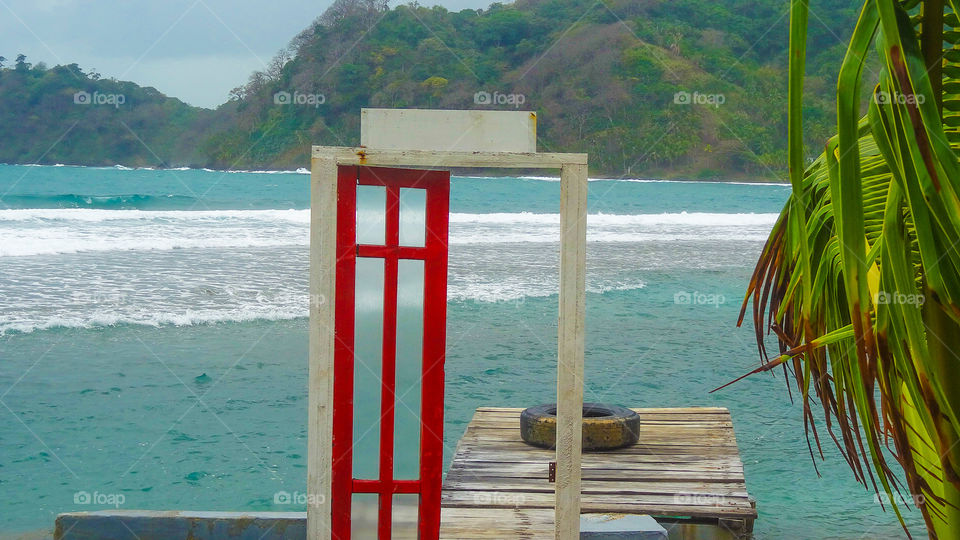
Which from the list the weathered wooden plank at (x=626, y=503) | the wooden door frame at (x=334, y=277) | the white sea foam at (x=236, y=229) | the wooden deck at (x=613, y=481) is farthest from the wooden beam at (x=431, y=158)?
the white sea foam at (x=236, y=229)

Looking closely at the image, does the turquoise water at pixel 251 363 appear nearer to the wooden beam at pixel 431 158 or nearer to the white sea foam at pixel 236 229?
the white sea foam at pixel 236 229

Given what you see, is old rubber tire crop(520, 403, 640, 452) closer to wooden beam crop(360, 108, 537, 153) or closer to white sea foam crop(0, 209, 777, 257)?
wooden beam crop(360, 108, 537, 153)

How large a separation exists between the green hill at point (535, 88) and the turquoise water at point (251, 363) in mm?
44136

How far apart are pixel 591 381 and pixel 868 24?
7325 millimetres

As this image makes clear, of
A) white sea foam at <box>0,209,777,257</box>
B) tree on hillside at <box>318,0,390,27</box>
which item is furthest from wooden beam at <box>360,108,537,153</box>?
tree on hillside at <box>318,0,390,27</box>

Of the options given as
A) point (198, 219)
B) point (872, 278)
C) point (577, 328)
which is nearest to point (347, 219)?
point (577, 328)

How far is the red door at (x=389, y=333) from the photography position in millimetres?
3041

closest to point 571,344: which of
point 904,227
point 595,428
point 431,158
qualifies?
point 431,158

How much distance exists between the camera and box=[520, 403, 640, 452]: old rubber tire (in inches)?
215

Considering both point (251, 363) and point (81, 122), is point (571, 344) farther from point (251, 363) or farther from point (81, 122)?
point (81, 122)

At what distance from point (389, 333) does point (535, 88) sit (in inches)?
2845

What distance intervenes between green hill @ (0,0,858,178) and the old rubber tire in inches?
2204

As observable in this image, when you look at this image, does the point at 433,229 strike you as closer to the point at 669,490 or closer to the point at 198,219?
the point at 669,490

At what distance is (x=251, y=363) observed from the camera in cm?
923
